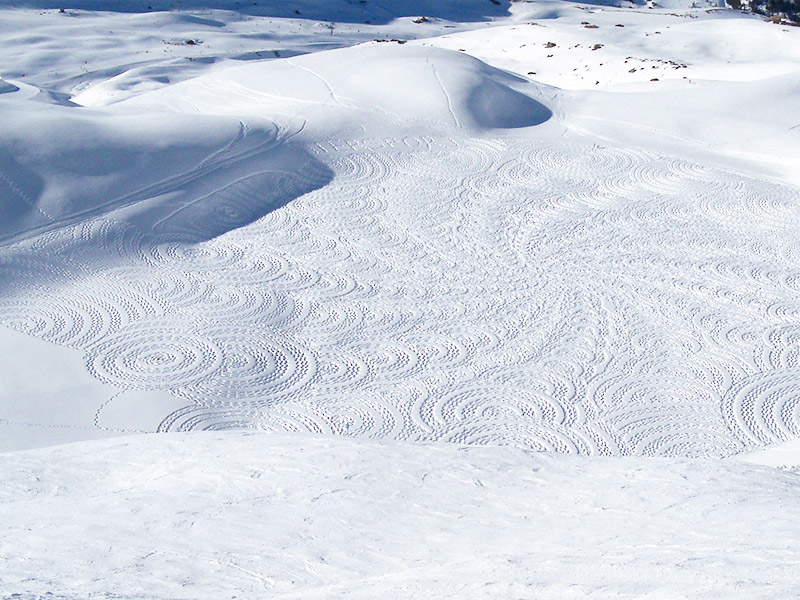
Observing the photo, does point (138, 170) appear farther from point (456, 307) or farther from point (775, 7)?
point (775, 7)

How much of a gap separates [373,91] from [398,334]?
18.3 ft

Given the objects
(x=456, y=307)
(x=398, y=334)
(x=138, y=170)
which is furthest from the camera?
(x=138, y=170)

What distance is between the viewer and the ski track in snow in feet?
16.4

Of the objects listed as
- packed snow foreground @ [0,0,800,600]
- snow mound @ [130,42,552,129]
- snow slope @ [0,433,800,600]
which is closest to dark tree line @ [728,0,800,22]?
packed snow foreground @ [0,0,800,600]

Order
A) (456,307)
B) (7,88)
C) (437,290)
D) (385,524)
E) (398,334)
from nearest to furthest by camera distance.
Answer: (385,524) < (398,334) < (456,307) < (437,290) < (7,88)

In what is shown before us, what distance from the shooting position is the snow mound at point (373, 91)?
1015cm

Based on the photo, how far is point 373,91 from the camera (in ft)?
34.7

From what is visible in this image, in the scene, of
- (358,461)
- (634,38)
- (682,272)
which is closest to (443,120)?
(682,272)

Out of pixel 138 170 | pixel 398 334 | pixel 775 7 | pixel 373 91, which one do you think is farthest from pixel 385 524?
pixel 775 7

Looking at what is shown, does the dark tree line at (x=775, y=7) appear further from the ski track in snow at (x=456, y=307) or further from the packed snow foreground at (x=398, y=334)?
the ski track in snow at (x=456, y=307)

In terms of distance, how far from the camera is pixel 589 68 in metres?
15.0

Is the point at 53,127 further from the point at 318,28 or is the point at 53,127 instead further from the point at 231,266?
the point at 318,28

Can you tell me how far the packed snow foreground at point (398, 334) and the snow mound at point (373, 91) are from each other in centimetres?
6

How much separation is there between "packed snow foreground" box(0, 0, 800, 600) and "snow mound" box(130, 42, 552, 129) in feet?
0.19
